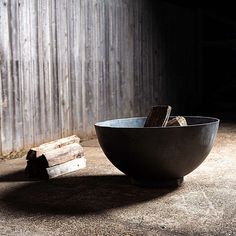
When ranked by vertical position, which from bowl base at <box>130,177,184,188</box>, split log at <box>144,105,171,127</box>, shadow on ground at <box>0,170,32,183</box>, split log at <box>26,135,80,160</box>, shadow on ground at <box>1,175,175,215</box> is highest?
split log at <box>144,105,171,127</box>

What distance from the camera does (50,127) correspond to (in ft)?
17.7

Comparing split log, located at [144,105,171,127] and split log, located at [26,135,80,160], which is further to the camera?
split log, located at [26,135,80,160]

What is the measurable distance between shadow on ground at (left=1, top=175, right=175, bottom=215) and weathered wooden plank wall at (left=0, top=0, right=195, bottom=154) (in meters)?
1.53

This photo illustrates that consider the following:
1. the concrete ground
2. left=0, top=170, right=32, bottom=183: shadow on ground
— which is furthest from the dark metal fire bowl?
left=0, top=170, right=32, bottom=183: shadow on ground

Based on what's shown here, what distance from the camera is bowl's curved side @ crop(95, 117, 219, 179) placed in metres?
2.93

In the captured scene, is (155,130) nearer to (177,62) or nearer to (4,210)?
(4,210)

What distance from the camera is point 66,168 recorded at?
12.8 feet

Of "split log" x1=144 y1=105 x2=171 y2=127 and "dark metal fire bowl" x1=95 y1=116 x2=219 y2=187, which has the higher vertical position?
"split log" x1=144 y1=105 x2=171 y2=127

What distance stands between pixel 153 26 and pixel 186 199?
5581 mm

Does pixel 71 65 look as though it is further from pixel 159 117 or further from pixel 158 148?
pixel 158 148

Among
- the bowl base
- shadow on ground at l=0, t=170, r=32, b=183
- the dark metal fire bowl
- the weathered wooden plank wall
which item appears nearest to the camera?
the dark metal fire bowl

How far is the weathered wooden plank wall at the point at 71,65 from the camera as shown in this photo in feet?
15.9

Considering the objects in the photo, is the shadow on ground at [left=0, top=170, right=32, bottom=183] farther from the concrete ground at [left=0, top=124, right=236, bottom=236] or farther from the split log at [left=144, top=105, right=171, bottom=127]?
the split log at [left=144, top=105, right=171, bottom=127]

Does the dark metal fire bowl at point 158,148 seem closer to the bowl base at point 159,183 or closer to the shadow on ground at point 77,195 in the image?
the bowl base at point 159,183
